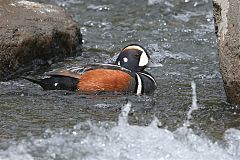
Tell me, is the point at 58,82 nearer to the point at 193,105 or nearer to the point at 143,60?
the point at 143,60

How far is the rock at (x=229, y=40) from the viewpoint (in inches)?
252

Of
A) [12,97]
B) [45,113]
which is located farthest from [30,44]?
[45,113]

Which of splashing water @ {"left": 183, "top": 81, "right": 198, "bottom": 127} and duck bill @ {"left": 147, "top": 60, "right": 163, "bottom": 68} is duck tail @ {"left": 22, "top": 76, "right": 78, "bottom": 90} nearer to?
duck bill @ {"left": 147, "top": 60, "right": 163, "bottom": 68}

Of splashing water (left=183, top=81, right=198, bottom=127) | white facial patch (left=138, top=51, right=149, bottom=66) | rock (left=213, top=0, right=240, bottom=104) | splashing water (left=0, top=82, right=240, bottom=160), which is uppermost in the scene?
rock (left=213, top=0, right=240, bottom=104)

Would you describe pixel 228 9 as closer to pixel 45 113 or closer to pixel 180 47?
pixel 45 113

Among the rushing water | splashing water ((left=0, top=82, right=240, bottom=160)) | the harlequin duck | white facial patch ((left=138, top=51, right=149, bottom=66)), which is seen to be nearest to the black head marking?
white facial patch ((left=138, top=51, right=149, bottom=66))

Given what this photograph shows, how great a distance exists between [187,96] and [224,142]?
160 centimetres

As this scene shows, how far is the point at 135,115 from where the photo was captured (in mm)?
6633

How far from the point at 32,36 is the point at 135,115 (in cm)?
224

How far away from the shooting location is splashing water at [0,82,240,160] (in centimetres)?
548

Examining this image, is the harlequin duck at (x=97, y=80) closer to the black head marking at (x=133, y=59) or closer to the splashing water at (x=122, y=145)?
the black head marking at (x=133, y=59)

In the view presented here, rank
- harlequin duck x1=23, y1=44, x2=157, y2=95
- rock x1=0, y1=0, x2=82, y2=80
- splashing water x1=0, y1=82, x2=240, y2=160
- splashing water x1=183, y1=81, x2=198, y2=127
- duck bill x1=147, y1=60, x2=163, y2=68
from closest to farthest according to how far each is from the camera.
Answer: splashing water x1=0, y1=82, x2=240, y2=160, splashing water x1=183, y1=81, x2=198, y2=127, harlequin duck x1=23, y1=44, x2=157, y2=95, rock x1=0, y1=0, x2=82, y2=80, duck bill x1=147, y1=60, x2=163, y2=68

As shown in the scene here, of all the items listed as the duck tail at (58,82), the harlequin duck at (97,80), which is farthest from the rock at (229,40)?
the duck tail at (58,82)

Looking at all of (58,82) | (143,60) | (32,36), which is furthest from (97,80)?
Result: (32,36)
